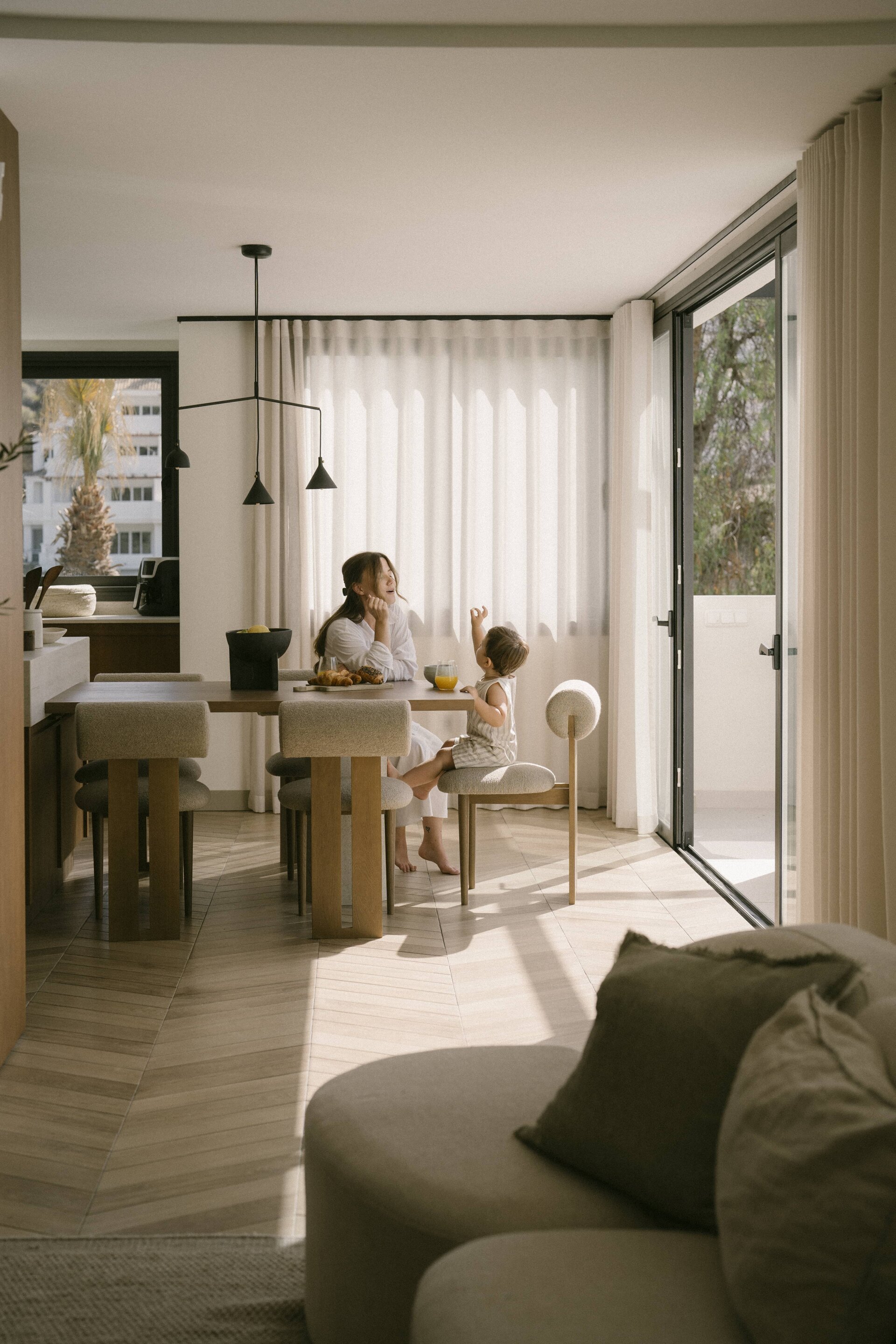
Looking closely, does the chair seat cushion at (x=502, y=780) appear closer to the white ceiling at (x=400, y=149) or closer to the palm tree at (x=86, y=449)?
the white ceiling at (x=400, y=149)

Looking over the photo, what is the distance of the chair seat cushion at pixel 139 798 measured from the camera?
13.5 feet

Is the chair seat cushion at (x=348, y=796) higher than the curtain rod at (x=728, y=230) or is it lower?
lower

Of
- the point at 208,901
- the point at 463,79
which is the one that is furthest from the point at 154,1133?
the point at 463,79

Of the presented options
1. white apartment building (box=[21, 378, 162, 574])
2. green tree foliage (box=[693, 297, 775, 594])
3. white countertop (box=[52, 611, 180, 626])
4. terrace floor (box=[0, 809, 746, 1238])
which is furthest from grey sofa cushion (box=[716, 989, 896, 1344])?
green tree foliage (box=[693, 297, 775, 594])

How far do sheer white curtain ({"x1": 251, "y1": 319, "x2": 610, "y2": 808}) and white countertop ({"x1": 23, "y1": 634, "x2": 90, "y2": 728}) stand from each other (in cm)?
136

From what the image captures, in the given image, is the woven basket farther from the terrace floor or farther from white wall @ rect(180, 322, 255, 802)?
the terrace floor

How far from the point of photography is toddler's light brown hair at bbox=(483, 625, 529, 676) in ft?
14.7

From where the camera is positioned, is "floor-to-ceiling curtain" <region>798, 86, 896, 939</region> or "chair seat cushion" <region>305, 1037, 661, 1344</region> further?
"floor-to-ceiling curtain" <region>798, 86, 896, 939</region>

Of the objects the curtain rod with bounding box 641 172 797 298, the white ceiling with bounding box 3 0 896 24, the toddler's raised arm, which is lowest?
the toddler's raised arm

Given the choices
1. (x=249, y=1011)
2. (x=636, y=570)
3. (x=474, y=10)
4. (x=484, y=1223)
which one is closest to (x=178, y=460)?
(x=636, y=570)

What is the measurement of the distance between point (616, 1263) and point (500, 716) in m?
3.14

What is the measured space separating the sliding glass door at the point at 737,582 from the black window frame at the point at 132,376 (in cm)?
279

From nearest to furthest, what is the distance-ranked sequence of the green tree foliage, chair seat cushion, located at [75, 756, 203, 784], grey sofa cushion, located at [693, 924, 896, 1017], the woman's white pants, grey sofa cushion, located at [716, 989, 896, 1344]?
1. grey sofa cushion, located at [716, 989, 896, 1344]
2. grey sofa cushion, located at [693, 924, 896, 1017]
3. chair seat cushion, located at [75, 756, 203, 784]
4. the woman's white pants
5. the green tree foliage

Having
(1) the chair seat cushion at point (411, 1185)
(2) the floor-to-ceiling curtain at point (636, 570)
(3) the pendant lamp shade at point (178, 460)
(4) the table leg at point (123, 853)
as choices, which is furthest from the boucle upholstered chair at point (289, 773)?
(1) the chair seat cushion at point (411, 1185)
